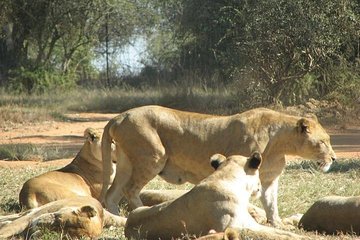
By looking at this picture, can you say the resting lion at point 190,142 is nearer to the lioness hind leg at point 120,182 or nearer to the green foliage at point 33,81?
the lioness hind leg at point 120,182

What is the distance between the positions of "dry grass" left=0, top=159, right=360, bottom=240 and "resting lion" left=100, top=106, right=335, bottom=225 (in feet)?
2.45

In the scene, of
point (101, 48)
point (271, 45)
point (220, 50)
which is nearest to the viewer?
point (271, 45)

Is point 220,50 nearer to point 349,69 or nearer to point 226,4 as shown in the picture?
point 226,4

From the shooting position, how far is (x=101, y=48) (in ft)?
141

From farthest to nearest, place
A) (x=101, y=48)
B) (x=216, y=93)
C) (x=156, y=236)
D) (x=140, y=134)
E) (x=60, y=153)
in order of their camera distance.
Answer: (x=101, y=48)
(x=216, y=93)
(x=60, y=153)
(x=140, y=134)
(x=156, y=236)

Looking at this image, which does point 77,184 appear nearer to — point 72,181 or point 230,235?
point 72,181

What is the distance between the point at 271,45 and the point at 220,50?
18.7 feet

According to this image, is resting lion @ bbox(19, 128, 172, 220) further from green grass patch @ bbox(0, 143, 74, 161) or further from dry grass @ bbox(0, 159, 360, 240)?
green grass patch @ bbox(0, 143, 74, 161)

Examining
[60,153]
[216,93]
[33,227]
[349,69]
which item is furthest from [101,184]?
[216,93]

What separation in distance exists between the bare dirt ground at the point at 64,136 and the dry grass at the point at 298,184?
155 cm

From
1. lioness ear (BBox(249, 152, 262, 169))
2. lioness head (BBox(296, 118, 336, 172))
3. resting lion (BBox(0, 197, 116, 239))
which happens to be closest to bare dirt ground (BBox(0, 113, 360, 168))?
lioness head (BBox(296, 118, 336, 172))

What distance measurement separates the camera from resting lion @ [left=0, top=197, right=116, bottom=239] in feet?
21.6

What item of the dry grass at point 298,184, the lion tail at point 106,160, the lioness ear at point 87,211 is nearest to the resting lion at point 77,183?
the lion tail at point 106,160

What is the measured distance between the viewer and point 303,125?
830cm
